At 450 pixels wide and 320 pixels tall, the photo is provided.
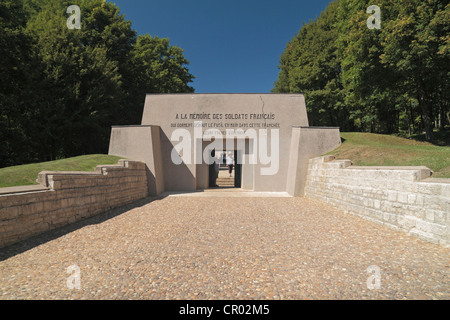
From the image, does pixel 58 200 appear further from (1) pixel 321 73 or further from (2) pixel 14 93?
(1) pixel 321 73

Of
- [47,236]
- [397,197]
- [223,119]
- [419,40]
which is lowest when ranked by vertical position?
[47,236]

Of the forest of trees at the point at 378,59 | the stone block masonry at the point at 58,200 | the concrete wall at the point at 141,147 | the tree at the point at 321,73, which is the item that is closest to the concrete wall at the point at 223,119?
the concrete wall at the point at 141,147

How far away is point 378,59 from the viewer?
1422cm

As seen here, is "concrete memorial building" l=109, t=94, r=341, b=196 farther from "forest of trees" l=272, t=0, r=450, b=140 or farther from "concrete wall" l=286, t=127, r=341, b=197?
"forest of trees" l=272, t=0, r=450, b=140

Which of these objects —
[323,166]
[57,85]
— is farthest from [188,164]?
[57,85]

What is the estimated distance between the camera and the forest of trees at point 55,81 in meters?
12.7

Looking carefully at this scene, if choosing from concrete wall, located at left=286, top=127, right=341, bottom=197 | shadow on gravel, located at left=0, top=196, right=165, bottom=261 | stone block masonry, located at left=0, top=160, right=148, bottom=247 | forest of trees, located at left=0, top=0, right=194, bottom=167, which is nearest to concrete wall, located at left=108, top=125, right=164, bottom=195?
stone block masonry, located at left=0, top=160, right=148, bottom=247

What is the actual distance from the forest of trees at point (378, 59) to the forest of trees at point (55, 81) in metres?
19.1

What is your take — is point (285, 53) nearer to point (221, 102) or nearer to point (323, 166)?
point (221, 102)

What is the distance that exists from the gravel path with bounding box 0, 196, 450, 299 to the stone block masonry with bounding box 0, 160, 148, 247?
1.17ft

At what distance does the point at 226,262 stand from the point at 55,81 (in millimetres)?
16683

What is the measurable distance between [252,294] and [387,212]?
4.99m

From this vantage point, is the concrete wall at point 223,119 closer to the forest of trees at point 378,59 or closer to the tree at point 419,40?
the tree at point 419,40

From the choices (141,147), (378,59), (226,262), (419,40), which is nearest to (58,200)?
(226,262)
